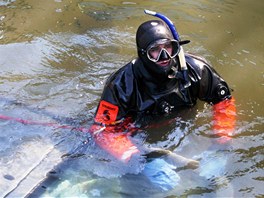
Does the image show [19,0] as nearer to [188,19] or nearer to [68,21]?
[68,21]

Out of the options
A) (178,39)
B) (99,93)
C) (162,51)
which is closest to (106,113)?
(162,51)

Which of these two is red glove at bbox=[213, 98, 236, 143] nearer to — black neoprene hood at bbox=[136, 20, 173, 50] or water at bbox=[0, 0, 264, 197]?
water at bbox=[0, 0, 264, 197]

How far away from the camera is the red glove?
3506 mm

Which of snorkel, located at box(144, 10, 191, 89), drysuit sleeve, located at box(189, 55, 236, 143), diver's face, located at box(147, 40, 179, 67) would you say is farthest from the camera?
drysuit sleeve, located at box(189, 55, 236, 143)

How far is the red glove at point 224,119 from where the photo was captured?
3506 millimetres

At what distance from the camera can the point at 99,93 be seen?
13.8 feet

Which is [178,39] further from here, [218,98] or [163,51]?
[218,98]

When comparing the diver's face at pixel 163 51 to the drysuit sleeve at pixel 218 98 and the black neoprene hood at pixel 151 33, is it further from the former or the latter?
the drysuit sleeve at pixel 218 98

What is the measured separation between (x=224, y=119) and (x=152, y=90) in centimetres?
65

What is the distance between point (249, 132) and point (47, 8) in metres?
3.39

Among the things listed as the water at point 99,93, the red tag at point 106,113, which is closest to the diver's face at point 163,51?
the red tag at point 106,113

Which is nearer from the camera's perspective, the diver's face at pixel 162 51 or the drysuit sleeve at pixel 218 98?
the diver's face at pixel 162 51

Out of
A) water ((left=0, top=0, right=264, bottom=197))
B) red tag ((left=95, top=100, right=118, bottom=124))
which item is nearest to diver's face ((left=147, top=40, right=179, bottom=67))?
red tag ((left=95, top=100, right=118, bottom=124))

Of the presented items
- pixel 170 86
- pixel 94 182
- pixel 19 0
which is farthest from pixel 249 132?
pixel 19 0
